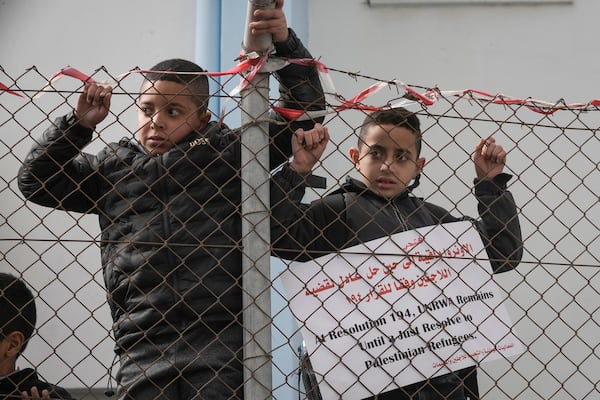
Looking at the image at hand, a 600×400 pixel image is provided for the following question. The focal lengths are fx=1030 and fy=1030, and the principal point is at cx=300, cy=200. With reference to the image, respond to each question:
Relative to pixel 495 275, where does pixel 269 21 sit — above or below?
above

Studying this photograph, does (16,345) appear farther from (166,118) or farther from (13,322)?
(166,118)

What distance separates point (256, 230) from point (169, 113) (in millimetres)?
594

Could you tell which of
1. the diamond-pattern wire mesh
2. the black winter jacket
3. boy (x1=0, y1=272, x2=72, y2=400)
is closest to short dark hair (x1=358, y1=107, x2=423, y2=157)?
the black winter jacket

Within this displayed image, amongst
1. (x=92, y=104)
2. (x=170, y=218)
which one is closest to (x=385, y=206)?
(x=170, y=218)

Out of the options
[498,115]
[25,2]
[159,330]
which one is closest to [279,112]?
[159,330]

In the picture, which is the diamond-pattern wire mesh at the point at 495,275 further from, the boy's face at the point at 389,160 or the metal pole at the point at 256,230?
the metal pole at the point at 256,230

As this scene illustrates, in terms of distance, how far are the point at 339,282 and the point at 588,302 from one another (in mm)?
1929

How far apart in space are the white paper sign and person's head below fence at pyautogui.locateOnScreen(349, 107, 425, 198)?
33 centimetres

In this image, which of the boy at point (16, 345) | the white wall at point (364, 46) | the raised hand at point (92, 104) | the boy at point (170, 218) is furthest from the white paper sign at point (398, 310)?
the white wall at point (364, 46)

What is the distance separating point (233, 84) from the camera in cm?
434

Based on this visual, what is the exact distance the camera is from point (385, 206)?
3.15 m

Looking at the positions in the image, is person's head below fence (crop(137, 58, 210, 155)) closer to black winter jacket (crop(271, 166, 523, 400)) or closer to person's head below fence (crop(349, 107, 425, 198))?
black winter jacket (crop(271, 166, 523, 400))

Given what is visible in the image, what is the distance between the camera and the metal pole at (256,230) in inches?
113

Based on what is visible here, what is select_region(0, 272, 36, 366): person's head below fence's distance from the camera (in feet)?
11.3
